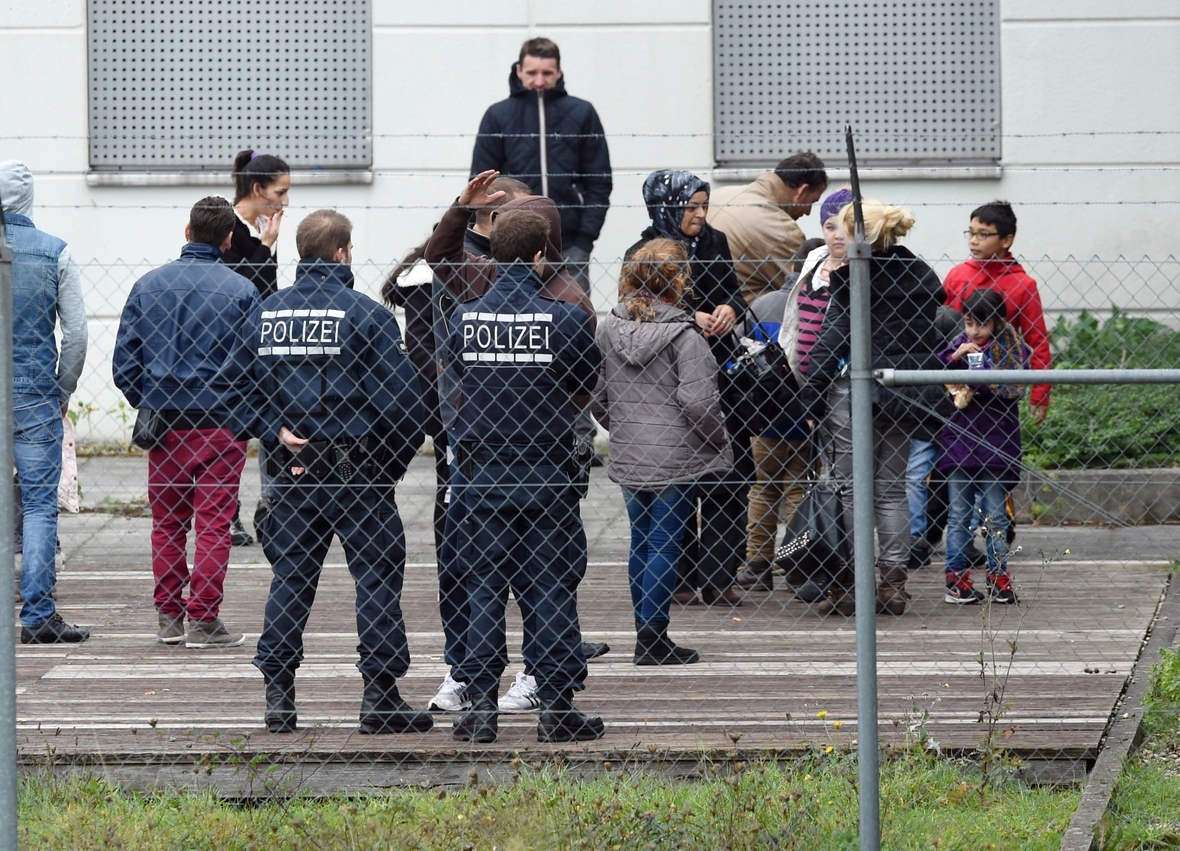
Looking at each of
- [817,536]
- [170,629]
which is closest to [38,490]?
[170,629]

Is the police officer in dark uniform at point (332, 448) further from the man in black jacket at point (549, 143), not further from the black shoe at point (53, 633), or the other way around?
the man in black jacket at point (549, 143)

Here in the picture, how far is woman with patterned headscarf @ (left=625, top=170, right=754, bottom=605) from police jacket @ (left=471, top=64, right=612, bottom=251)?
2464 mm

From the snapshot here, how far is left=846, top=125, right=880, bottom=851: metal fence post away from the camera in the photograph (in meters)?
3.99

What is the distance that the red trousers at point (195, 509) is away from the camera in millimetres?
6695

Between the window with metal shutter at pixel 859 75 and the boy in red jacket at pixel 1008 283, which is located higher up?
the window with metal shutter at pixel 859 75

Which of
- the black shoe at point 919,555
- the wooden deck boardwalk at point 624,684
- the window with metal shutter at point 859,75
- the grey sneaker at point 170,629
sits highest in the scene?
the window with metal shutter at point 859,75

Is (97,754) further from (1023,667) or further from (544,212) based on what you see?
(1023,667)

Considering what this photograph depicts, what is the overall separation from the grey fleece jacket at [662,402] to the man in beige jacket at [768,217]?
1.88 m

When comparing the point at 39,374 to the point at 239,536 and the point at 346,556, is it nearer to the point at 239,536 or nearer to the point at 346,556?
the point at 346,556

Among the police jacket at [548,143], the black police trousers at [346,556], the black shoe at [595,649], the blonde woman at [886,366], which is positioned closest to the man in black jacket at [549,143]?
the police jacket at [548,143]

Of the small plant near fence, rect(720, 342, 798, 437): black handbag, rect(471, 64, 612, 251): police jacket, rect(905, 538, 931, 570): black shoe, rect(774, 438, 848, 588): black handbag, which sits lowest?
rect(905, 538, 931, 570): black shoe

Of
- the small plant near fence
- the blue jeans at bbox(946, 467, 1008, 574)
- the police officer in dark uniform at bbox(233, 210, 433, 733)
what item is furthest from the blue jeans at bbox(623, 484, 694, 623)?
the small plant near fence

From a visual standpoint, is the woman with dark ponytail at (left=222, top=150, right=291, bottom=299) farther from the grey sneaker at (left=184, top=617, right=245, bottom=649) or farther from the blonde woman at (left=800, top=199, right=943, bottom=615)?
the blonde woman at (left=800, top=199, right=943, bottom=615)

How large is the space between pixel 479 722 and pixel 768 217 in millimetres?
3898
